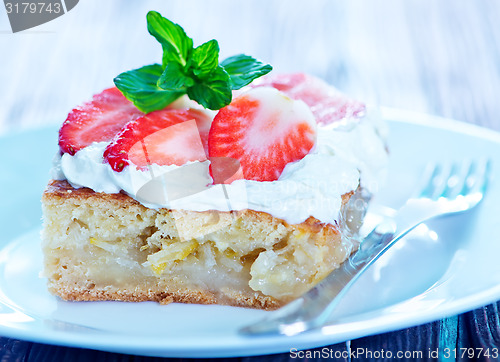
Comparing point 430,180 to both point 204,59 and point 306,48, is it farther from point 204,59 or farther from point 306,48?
point 306,48

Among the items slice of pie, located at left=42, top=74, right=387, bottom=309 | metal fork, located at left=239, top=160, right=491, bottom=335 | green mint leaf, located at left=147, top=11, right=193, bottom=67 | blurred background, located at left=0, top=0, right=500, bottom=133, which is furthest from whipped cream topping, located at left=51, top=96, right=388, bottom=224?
blurred background, located at left=0, top=0, right=500, bottom=133

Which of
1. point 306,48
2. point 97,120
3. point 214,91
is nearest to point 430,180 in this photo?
point 214,91

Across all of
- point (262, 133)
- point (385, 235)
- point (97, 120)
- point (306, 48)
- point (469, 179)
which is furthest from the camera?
point (306, 48)

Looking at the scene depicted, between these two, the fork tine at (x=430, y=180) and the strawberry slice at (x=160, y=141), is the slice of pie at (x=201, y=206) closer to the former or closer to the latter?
the strawberry slice at (x=160, y=141)

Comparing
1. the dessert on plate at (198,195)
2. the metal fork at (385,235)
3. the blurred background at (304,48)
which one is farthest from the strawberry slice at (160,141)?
the blurred background at (304,48)

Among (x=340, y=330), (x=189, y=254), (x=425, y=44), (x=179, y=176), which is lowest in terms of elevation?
(x=425, y=44)

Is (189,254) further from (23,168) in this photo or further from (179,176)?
(23,168)

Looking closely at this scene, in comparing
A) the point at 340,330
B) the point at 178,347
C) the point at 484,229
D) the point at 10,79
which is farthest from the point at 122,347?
the point at 10,79
